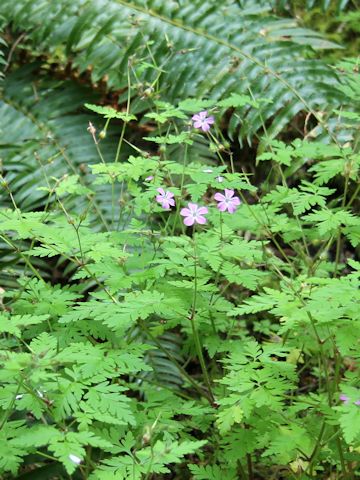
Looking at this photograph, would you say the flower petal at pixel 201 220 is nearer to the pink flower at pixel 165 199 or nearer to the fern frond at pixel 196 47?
the pink flower at pixel 165 199

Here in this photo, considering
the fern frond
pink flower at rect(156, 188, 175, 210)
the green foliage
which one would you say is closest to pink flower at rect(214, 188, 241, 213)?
the green foliage

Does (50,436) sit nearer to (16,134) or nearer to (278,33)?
(16,134)

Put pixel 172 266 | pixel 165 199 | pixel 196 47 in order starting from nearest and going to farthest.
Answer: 1. pixel 172 266
2. pixel 165 199
3. pixel 196 47

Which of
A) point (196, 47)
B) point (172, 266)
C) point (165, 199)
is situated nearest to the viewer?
point (172, 266)

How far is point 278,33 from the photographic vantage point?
299 centimetres

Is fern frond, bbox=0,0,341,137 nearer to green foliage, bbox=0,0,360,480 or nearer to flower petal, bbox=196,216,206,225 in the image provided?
green foliage, bbox=0,0,360,480

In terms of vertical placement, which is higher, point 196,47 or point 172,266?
point 196,47

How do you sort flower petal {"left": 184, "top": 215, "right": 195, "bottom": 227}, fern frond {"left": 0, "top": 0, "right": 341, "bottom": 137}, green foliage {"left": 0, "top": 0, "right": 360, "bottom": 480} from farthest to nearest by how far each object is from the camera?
fern frond {"left": 0, "top": 0, "right": 341, "bottom": 137} < flower petal {"left": 184, "top": 215, "right": 195, "bottom": 227} < green foliage {"left": 0, "top": 0, "right": 360, "bottom": 480}

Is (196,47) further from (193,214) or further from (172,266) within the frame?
(172,266)

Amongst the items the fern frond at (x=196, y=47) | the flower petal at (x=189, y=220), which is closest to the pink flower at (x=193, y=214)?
the flower petal at (x=189, y=220)

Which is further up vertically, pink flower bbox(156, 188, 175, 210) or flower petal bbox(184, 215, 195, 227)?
pink flower bbox(156, 188, 175, 210)

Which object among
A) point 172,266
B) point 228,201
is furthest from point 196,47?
point 172,266

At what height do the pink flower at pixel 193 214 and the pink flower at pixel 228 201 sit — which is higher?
the pink flower at pixel 228 201

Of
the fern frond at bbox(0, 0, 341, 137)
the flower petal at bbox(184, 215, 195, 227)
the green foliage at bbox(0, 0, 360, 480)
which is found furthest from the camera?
the fern frond at bbox(0, 0, 341, 137)
